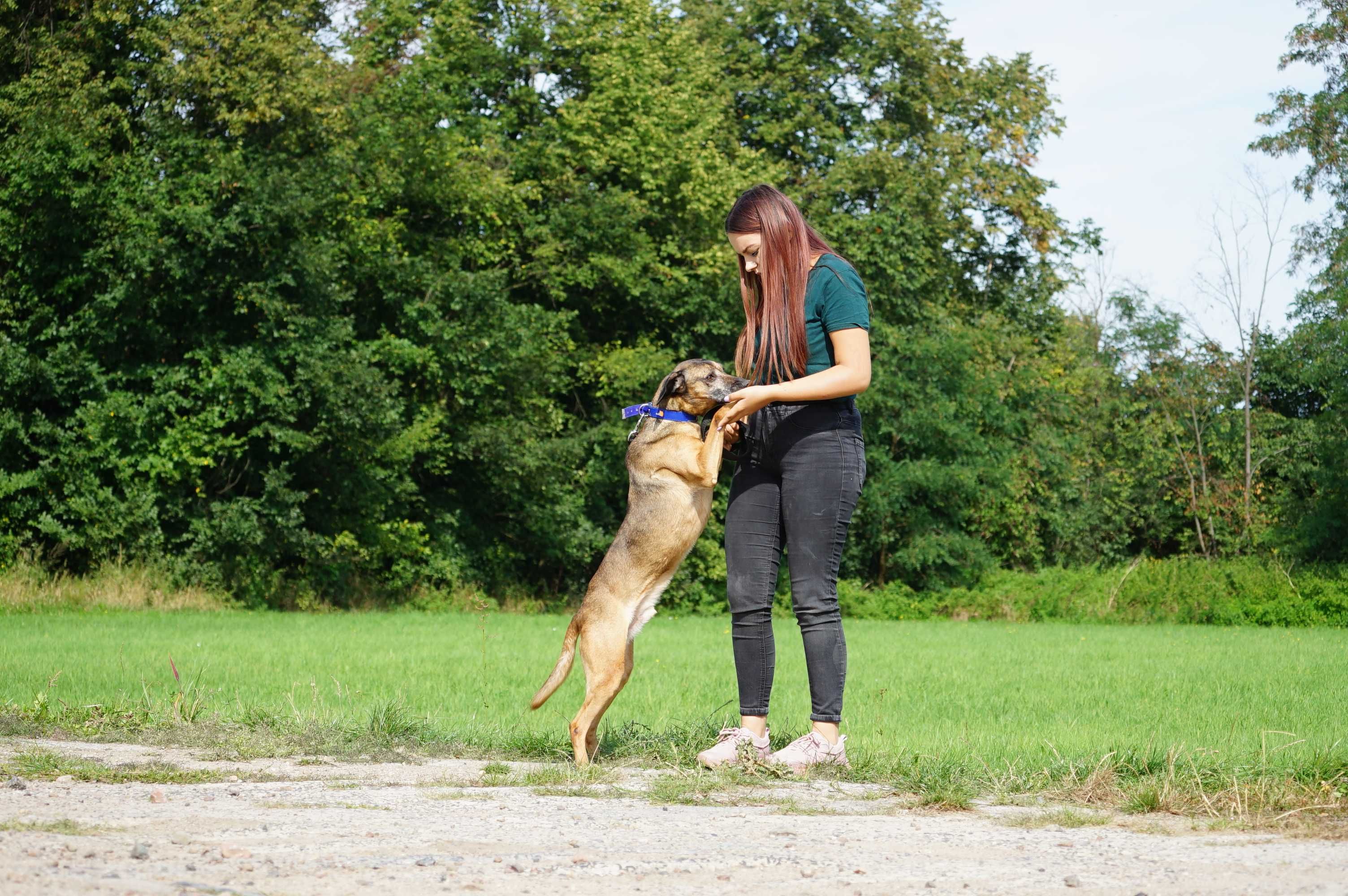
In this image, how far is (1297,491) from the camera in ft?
106

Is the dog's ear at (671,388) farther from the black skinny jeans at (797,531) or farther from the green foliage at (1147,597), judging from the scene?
the green foliage at (1147,597)

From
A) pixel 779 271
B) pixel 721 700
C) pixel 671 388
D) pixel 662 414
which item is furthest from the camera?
pixel 721 700

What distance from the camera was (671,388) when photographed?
6.45 m

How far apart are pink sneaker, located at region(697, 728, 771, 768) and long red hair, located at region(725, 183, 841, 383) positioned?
62.7 inches

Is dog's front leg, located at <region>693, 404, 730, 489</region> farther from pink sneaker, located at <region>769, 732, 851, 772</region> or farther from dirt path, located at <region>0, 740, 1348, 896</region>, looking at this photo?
dirt path, located at <region>0, 740, 1348, 896</region>

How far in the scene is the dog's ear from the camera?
6.43m

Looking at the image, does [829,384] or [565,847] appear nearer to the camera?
[565,847]

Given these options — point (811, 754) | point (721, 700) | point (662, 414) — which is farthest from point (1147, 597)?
point (811, 754)

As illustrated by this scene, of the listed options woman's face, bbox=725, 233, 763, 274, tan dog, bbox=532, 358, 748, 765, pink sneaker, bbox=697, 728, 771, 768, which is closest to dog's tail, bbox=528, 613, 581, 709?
tan dog, bbox=532, 358, 748, 765

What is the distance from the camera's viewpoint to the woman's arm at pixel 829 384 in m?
5.41

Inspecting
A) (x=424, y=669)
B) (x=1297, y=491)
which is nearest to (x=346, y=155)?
(x=424, y=669)

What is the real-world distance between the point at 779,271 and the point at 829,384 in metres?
0.56

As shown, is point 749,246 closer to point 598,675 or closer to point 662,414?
Result: point 662,414

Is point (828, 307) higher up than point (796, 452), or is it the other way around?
point (828, 307)
